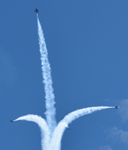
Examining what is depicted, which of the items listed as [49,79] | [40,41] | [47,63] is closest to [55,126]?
[49,79]

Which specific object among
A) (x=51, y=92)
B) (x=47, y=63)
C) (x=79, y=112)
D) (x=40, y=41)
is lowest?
(x=79, y=112)

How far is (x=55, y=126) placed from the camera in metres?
79.1

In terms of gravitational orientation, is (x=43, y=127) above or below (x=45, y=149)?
above

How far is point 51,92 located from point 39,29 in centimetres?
2225

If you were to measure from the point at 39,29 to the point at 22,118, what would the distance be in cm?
3086

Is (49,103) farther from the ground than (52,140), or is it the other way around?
(49,103)

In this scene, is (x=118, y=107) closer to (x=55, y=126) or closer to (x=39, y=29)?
(x=55, y=126)

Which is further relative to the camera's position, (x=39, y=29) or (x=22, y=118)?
(x=39, y=29)

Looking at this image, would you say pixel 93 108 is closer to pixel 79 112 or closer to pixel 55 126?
pixel 79 112

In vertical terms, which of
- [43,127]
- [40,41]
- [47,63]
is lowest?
[43,127]

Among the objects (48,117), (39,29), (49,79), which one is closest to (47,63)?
(49,79)

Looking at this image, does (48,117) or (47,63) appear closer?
(48,117)

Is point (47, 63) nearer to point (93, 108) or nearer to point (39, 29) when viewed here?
point (39, 29)

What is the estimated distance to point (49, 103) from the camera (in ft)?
271
